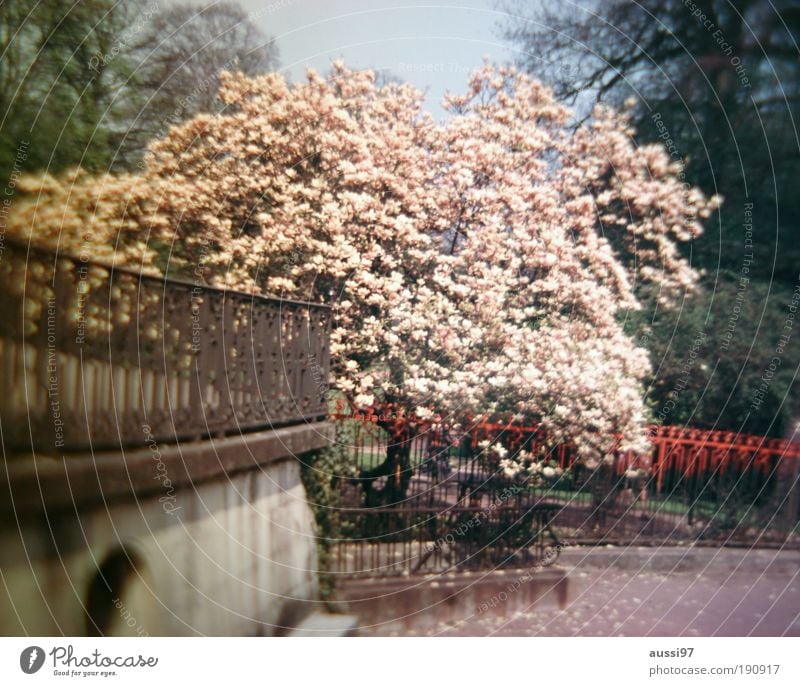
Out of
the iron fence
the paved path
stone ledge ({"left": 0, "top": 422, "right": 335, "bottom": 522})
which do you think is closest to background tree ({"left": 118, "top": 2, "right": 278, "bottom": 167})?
stone ledge ({"left": 0, "top": 422, "right": 335, "bottom": 522})

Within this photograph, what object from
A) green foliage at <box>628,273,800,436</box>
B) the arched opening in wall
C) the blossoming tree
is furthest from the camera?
green foliage at <box>628,273,800,436</box>

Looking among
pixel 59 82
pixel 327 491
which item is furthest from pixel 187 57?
pixel 327 491

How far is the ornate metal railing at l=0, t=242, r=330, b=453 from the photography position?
8.66ft

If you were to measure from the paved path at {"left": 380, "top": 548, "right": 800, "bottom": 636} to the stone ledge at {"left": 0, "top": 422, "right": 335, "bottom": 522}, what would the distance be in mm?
1128

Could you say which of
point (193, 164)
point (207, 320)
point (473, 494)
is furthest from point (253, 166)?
point (473, 494)

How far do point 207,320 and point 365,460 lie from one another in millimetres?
924

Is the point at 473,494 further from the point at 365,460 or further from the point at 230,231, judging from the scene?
the point at 230,231

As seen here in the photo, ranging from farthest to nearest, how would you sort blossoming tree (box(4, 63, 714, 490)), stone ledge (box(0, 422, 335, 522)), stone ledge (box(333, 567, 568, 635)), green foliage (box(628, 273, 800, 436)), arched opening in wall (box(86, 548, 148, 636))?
green foliage (box(628, 273, 800, 436))
stone ledge (box(333, 567, 568, 635))
blossoming tree (box(4, 63, 714, 490))
arched opening in wall (box(86, 548, 148, 636))
stone ledge (box(0, 422, 335, 522))

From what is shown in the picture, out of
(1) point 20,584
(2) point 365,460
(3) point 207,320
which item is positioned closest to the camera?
(1) point 20,584

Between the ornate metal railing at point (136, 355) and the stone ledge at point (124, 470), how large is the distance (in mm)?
51

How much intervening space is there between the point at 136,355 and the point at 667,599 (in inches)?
103

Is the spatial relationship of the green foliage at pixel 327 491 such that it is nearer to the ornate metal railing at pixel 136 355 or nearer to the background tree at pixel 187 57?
the ornate metal railing at pixel 136 355

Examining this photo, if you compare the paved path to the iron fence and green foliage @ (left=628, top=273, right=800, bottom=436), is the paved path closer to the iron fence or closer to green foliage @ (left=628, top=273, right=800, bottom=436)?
the iron fence

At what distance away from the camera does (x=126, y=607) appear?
288 centimetres
